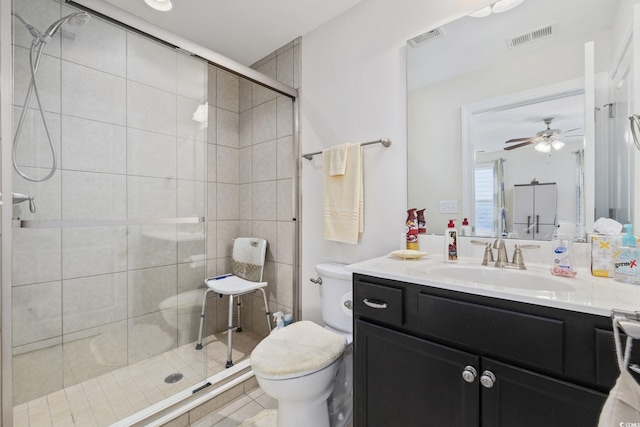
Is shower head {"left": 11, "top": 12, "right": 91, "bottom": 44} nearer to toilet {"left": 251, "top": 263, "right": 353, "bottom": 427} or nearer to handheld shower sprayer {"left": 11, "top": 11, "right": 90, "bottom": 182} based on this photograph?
handheld shower sprayer {"left": 11, "top": 11, "right": 90, "bottom": 182}

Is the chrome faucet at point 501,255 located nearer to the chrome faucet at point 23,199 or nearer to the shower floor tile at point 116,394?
the shower floor tile at point 116,394

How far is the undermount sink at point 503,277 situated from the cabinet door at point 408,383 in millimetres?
249

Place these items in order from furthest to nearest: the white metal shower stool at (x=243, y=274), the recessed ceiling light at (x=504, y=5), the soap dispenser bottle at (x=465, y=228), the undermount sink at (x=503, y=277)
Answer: the white metal shower stool at (x=243, y=274) < the soap dispenser bottle at (x=465, y=228) < the recessed ceiling light at (x=504, y=5) < the undermount sink at (x=503, y=277)

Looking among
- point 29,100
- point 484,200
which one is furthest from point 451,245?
point 29,100

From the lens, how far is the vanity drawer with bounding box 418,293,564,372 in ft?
2.39

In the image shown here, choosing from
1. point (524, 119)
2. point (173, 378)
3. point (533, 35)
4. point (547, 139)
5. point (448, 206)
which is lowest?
point (173, 378)

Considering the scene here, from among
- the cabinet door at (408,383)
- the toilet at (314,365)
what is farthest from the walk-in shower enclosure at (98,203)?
the cabinet door at (408,383)

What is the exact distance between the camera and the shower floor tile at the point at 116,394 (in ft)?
4.27

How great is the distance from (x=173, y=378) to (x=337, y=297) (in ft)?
3.36

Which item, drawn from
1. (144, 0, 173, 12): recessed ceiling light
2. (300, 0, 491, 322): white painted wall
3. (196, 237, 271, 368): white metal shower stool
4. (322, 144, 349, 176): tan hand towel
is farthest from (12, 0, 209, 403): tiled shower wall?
(322, 144, 349, 176): tan hand towel

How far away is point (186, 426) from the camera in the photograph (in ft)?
4.78

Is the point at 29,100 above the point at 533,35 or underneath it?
underneath

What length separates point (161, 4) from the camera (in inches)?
67.2

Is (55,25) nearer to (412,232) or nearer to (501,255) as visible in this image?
(412,232)
